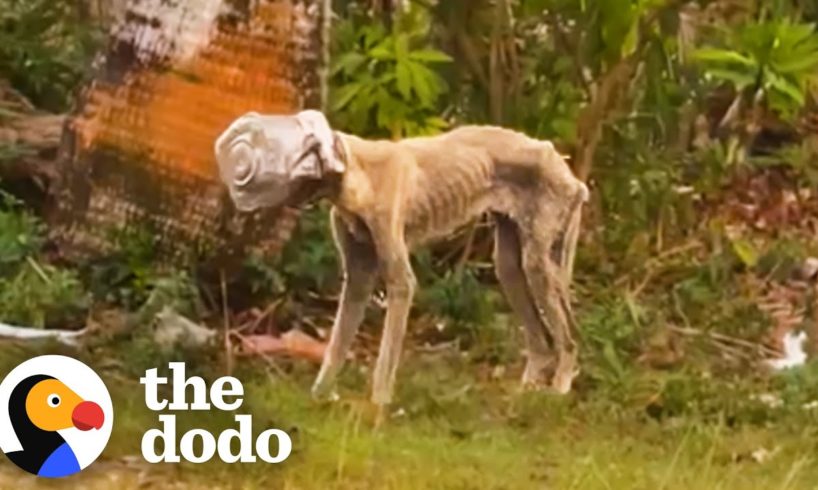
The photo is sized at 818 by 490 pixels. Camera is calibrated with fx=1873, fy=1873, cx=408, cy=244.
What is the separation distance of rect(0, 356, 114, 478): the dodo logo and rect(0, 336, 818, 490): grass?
0.04 feet

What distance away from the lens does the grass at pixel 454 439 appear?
1.52 metres

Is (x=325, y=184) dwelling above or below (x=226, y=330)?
above

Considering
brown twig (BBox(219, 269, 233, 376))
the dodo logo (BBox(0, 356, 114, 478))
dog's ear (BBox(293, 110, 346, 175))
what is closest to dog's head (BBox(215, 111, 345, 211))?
dog's ear (BBox(293, 110, 346, 175))

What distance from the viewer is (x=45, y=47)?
5.41ft

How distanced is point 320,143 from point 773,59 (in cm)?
43

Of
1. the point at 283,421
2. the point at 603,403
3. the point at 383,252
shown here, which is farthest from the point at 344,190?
the point at 603,403

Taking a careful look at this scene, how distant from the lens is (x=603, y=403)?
1637 mm

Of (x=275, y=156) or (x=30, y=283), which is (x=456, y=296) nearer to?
(x=275, y=156)

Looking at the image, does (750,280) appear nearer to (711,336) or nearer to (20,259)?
(711,336)

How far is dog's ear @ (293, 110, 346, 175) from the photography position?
1.53m

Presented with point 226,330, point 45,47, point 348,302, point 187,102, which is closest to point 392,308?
point 348,302

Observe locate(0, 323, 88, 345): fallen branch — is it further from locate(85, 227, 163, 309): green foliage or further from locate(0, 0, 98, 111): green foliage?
locate(0, 0, 98, 111): green foliage

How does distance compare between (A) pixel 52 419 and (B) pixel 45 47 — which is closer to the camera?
(A) pixel 52 419

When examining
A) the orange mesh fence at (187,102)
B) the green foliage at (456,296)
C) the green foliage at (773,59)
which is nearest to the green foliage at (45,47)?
the orange mesh fence at (187,102)
